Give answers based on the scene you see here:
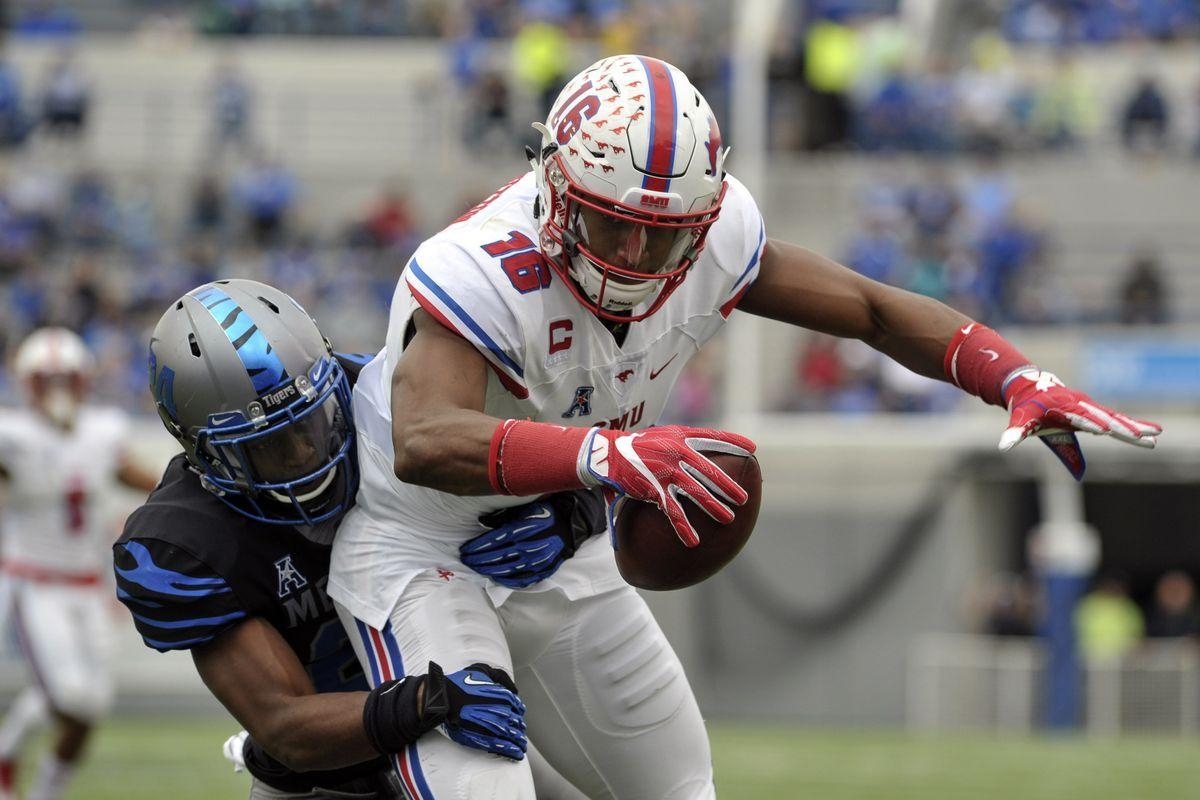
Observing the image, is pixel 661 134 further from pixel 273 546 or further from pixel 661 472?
pixel 273 546

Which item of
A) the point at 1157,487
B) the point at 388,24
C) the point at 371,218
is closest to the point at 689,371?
the point at 371,218

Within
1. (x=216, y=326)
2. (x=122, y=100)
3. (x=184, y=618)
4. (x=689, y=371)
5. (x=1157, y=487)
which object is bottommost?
(x=1157, y=487)

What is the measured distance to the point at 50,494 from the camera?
8.16 metres

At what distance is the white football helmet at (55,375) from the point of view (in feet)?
26.3

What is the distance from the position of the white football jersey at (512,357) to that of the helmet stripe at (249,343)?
0.23 metres

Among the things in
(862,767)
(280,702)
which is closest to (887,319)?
(280,702)

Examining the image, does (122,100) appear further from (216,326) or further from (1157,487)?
(216,326)

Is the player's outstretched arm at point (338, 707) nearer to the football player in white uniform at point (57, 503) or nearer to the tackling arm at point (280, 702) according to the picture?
the tackling arm at point (280, 702)

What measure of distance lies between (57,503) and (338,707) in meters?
4.82

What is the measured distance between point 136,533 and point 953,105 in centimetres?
1373

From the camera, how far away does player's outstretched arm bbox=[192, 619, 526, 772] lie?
141 inches

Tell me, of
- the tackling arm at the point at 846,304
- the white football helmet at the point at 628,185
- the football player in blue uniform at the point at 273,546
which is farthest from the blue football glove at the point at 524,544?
the tackling arm at the point at 846,304

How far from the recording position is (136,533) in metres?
3.79

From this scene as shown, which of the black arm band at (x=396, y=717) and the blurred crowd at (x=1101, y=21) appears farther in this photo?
the blurred crowd at (x=1101, y=21)
